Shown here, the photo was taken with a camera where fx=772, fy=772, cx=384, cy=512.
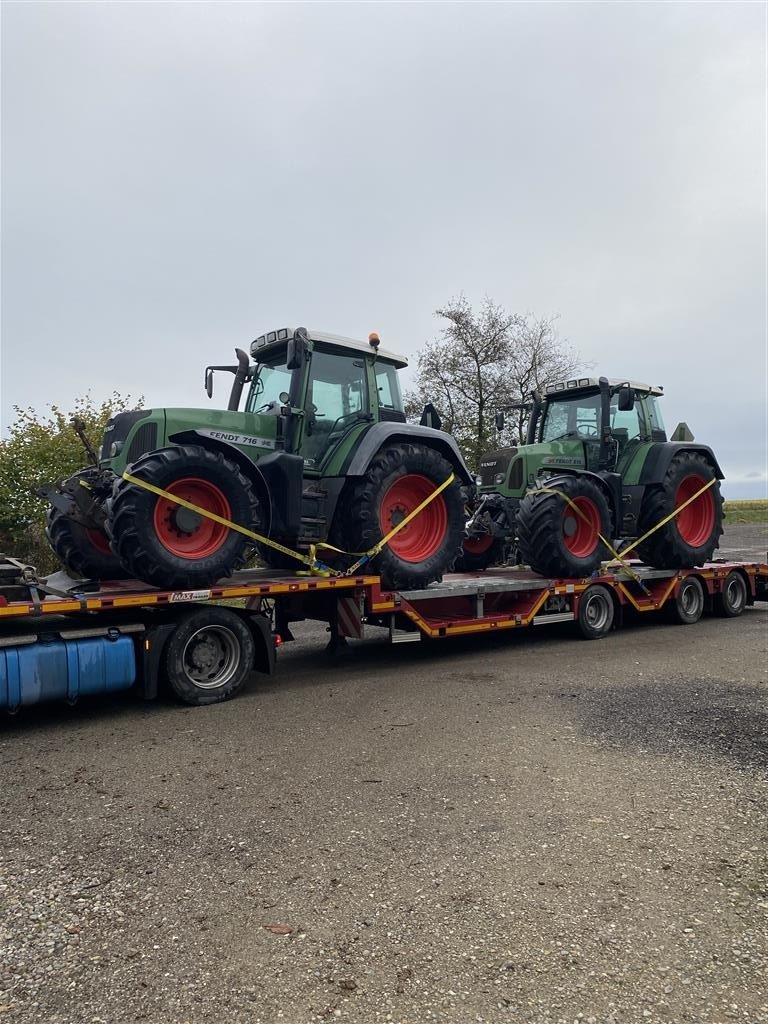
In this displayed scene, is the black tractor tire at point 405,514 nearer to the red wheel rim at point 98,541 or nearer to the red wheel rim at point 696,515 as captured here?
the red wheel rim at point 98,541

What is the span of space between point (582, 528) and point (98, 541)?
20.3 feet

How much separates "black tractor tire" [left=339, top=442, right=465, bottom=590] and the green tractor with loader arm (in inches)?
0.7

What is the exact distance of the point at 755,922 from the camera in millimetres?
3170

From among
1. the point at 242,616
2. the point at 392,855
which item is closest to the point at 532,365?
the point at 242,616

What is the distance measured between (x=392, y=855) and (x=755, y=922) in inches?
63.0

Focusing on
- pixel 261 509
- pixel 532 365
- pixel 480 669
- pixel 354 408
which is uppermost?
pixel 532 365

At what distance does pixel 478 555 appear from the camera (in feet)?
38.6

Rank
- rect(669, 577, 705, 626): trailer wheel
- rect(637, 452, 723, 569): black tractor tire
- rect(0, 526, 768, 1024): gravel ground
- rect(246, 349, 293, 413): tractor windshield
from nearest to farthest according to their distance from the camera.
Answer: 1. rect(0, 526, 768, 1024): gravel ground
2. rect(246, 349, 293, 413): tractor windshield
3. rect(637, 452, 723, 569): black tractor tire
4. rect(669, 577, 705, 626): trailer wheel

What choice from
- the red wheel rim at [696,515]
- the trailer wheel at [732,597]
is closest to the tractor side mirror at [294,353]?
the red wheel rim at [696,515]

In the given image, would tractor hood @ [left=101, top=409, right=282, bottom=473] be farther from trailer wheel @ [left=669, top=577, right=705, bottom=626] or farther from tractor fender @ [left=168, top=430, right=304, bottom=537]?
trailer wheel @ [left=669, top=577, right=705, bottom=626]

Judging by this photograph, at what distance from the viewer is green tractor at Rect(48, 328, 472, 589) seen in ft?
21.9

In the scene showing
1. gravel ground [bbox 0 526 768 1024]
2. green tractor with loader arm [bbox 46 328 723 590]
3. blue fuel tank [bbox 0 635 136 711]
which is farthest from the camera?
green tractor with loader arm [bbox 46 328 723 590]

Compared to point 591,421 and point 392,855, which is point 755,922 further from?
point 591,421

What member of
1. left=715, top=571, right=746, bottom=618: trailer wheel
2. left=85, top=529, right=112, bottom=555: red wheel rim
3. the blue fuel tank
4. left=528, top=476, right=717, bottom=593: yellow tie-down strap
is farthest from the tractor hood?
left=715, top=571, right=746, bottom=618: trailer wheel
